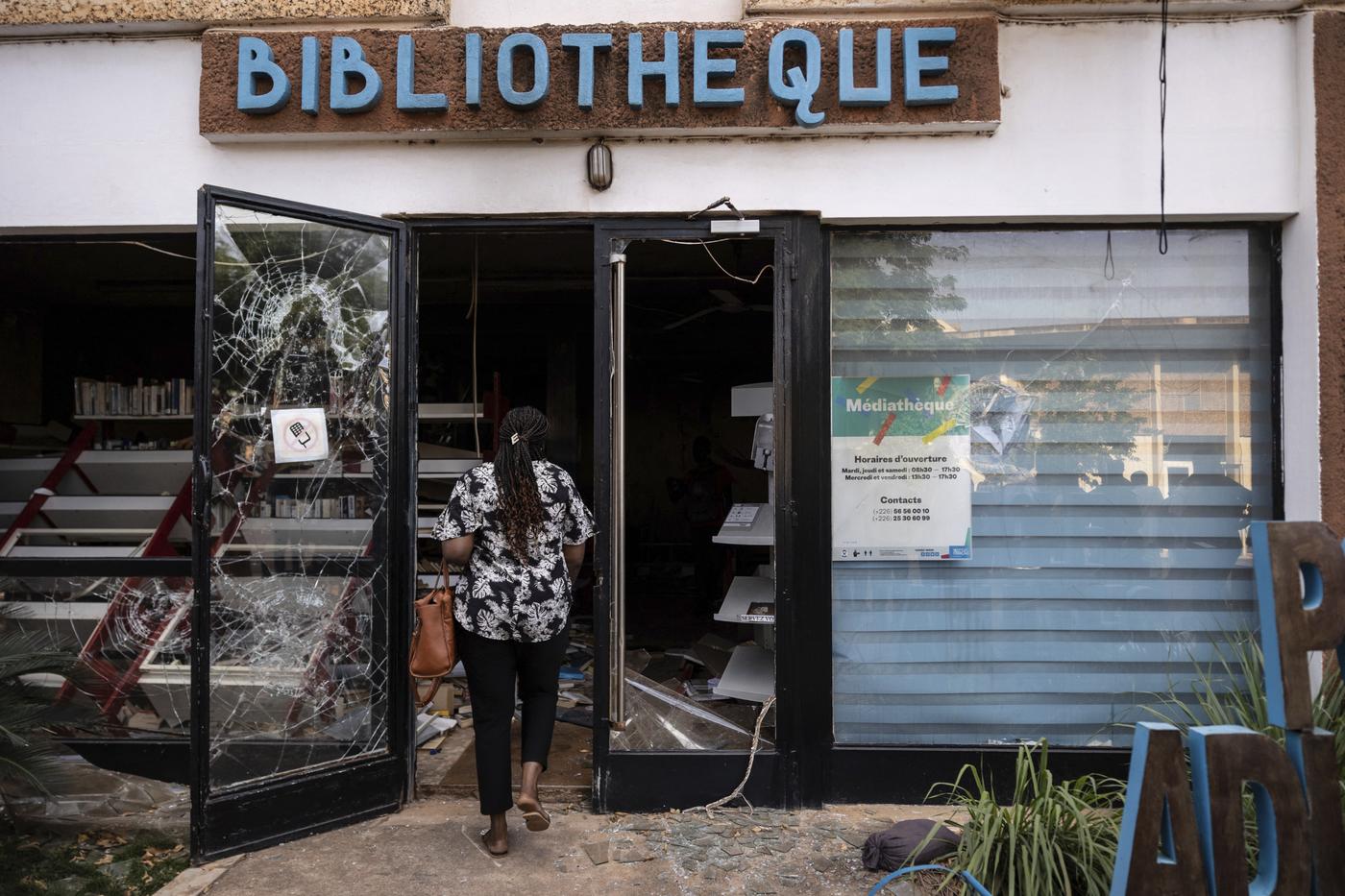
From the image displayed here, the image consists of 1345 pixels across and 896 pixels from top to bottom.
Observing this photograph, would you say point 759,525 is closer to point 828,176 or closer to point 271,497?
point 828,176

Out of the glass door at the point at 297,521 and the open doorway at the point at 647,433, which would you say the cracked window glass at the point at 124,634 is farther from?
the open doorway at the point at 647,433

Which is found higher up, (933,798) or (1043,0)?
(1043,0)

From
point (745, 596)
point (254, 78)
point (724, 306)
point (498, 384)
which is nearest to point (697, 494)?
point (724, 306)

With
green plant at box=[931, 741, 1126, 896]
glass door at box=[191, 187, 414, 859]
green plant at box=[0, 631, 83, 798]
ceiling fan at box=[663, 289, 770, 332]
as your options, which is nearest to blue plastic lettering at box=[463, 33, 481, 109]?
glass door at box=[191, 187, 414, 859]

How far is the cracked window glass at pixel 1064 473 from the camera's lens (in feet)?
14.4

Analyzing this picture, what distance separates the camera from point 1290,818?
93.4 inches

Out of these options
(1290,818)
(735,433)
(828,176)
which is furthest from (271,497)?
(735,433)

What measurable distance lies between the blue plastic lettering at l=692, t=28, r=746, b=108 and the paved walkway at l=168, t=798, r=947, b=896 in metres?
3.30

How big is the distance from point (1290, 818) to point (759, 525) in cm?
297

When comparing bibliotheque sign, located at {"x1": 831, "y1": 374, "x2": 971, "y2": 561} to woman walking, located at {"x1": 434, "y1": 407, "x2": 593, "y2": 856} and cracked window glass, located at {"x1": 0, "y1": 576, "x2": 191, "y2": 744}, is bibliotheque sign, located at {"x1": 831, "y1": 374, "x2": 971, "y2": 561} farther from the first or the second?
cracked window glass, located at {"x1": 0, "y1": 576, "x2": 191, "y2": 744}

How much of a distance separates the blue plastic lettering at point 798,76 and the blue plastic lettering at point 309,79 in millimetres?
2134

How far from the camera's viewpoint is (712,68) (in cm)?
422

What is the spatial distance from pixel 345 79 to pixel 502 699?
9.72 ft

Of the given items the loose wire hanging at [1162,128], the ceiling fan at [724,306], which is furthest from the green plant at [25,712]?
the ceiling fan at [724,306]
